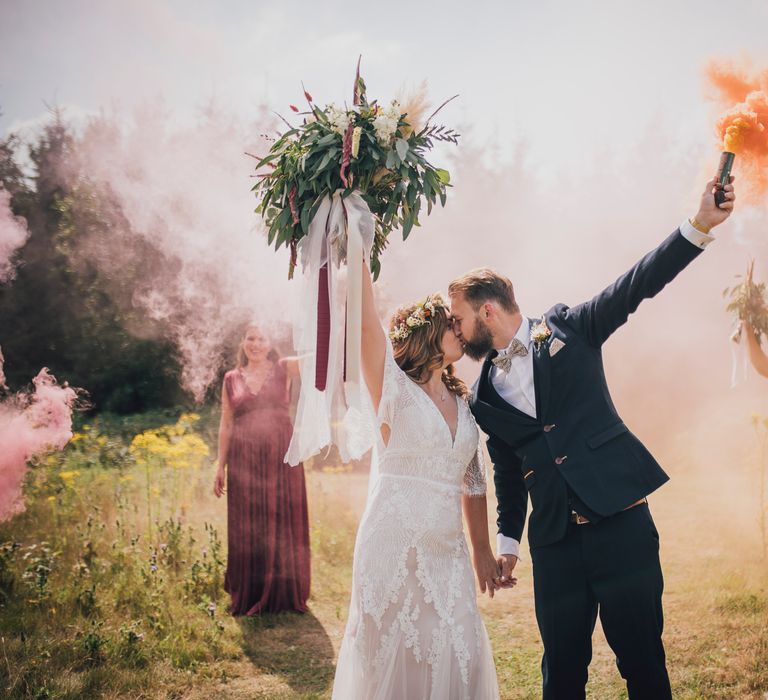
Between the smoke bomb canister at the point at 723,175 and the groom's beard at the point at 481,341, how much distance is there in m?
1.17

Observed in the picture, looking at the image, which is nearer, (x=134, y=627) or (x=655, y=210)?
(x=134, y=627)

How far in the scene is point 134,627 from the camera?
14.8ft

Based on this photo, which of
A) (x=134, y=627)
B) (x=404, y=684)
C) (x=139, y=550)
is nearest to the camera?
(x=404, y=684)

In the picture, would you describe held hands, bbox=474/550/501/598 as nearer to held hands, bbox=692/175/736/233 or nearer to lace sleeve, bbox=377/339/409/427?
lace sleeve, bbox=377/339/409/427

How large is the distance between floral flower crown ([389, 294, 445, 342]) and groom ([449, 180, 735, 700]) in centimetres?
38

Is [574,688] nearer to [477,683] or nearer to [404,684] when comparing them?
[477,683]

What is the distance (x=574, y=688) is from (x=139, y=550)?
426cm

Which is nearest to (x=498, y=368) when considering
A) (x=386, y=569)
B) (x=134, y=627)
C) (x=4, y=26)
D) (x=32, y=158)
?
(x=386, y=569)

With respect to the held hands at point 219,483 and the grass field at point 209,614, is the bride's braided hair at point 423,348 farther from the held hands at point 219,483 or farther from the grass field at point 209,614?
the held hands at point 219,483

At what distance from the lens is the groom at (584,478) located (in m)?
2.70

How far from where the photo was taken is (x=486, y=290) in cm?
323

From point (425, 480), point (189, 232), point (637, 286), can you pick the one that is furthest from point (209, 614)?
Result: point (189, 232)

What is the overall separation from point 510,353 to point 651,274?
747 millimetres

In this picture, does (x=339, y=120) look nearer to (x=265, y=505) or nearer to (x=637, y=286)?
(x=637, y=286)
